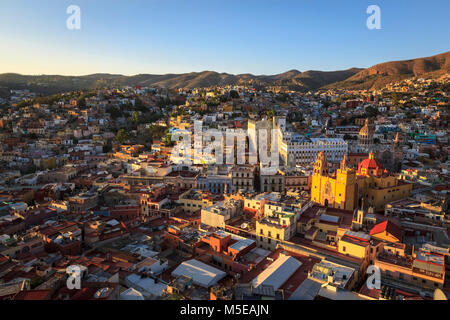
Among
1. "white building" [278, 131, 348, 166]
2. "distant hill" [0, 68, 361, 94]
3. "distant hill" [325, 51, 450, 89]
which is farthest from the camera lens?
"distant hill" [0, 68, 361, 94]

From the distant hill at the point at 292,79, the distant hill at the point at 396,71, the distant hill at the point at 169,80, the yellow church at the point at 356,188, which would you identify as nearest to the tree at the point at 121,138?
the yellow church at the point at 356,188

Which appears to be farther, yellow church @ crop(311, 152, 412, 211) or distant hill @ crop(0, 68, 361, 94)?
distant hill @ crop(0, 68, 361, 94)

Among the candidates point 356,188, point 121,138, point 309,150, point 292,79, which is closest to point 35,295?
point 356,188

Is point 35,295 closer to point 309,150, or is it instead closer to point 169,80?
point 309,150

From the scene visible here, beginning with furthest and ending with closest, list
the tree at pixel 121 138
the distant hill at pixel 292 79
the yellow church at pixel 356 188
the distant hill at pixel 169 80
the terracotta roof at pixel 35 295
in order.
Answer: the distant hill at pixel 169 80, the distant hill at pixel 292 79, the tree at pixel 121 138, the yellow church at pixel 356 188, the terracotta roof at pixel 35 295

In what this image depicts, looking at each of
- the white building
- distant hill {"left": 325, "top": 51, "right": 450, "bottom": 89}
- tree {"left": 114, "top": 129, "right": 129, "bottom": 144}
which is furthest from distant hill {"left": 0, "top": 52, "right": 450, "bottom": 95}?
the white building

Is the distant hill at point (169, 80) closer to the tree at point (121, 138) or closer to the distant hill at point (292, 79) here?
the distant hill at point (292, 79)

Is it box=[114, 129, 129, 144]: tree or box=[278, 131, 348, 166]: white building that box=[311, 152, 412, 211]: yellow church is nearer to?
box=[278, 131, 348, 166]: white building
